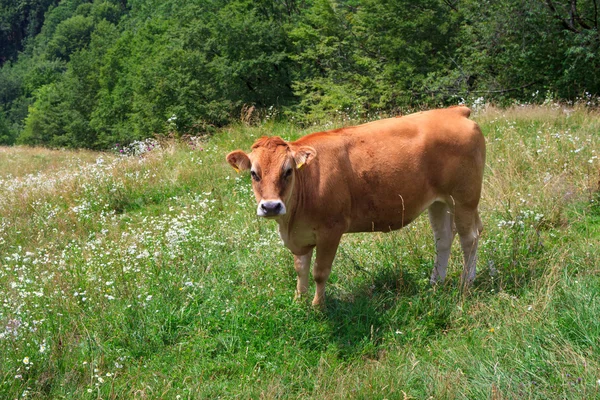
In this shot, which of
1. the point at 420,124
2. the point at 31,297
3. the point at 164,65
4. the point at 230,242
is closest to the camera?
the point at 31,297

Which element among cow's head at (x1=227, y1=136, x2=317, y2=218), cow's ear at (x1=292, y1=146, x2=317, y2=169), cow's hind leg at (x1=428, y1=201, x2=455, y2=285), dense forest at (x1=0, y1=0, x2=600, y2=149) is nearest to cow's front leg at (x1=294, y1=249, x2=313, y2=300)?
cow's head at (x1=227, y1=136, x2=317, y2=218)

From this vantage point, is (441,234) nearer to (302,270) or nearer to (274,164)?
(302,270)

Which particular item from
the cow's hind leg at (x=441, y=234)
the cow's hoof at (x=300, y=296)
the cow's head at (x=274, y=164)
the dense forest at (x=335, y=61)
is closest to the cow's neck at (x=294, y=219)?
the cow's head at (x=274, y=164)

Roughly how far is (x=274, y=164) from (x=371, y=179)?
43.1 inches

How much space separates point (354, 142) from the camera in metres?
5.73

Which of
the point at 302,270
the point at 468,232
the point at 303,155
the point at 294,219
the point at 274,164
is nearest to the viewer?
the point at 274,164

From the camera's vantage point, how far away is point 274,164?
16.5 feet

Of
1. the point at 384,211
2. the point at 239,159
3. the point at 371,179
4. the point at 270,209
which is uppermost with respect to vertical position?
the point at 239,159

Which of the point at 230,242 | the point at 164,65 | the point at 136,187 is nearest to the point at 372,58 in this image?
the point at 164,65

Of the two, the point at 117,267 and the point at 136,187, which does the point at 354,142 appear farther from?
the point at 136,187

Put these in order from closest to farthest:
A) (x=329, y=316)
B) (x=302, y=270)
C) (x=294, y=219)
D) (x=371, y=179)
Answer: (x=329, y=316) → (x=294, y=219) → (x=371, y=179) → (x=302, y=270)

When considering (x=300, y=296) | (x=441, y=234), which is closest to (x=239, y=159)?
(x=300, y=296)

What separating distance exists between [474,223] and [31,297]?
444cm

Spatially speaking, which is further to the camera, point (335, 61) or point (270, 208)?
point (335, 61)
